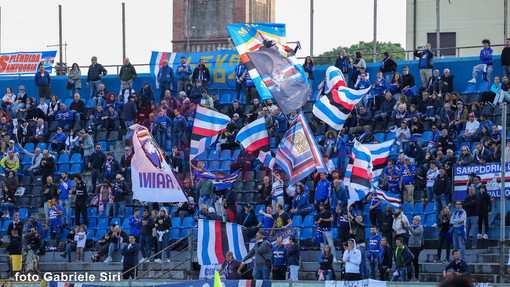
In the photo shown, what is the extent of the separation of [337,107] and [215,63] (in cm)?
1060

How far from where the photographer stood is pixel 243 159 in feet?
89.4

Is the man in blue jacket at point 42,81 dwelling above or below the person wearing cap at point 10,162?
above

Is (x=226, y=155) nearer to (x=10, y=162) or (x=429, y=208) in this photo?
(x=10, y=162)

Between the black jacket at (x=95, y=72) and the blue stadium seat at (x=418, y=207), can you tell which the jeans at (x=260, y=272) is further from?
the black jacket at (x=95, y=72)

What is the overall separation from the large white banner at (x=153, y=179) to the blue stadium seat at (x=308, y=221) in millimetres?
3982

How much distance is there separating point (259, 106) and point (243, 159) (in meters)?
2.28

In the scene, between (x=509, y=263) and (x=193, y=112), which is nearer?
(x=509, y=263)

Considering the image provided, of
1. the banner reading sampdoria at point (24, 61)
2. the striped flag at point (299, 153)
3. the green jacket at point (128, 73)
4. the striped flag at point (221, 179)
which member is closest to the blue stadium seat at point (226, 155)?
the striped flag at point (221, 179)

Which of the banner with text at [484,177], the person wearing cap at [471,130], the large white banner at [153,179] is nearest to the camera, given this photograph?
the large white banner at [153,179]

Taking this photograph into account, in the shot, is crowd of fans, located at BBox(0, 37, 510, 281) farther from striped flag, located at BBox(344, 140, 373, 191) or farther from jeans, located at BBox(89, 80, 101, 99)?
striped flag, located at BBox(344, 140, 373, 191)

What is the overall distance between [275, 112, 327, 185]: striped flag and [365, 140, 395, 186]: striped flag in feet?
7.61

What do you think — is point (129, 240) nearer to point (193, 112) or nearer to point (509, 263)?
point (193, 112)

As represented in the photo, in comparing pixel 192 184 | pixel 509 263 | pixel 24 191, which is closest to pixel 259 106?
pixel 192 184

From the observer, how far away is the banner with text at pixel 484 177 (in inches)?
877
